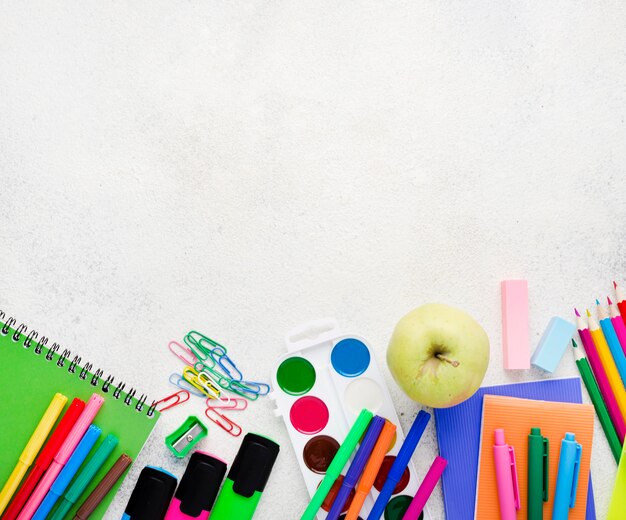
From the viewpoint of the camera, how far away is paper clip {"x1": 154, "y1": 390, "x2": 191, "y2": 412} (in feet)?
3.41

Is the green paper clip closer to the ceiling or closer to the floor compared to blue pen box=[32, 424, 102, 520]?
closer to the ceiling

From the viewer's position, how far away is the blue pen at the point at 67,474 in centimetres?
99

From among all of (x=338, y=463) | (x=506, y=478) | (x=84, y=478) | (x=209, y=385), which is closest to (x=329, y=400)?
(x=338, y=463)

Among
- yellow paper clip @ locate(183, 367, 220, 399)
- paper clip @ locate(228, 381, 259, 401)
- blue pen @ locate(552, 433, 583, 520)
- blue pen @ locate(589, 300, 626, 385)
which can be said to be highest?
blue pen @ locate(589, 300, 626, 385)

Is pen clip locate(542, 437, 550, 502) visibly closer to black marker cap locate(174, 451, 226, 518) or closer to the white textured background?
the white textured background

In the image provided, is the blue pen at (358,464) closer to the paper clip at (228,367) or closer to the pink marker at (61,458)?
the paper clip at (228,367)

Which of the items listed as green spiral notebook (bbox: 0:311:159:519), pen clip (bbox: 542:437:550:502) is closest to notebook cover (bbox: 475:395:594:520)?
pen clip (bbox: 542:437:550:502)

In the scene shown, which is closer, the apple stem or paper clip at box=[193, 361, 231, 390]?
the apple stem

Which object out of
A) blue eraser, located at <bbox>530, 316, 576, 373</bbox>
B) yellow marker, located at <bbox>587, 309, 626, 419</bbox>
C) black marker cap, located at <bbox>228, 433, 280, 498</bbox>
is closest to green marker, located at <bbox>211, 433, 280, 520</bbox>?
black marker cap, located at <bbox>228, 433, 280, 498</bbox>

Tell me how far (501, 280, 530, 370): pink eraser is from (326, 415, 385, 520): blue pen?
24 centimetres

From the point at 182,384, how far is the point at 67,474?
225 millimetres

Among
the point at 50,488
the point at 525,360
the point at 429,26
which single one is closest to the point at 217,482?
the point at 50,488

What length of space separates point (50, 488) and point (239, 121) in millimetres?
677

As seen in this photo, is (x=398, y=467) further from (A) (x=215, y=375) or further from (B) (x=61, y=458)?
(B) (x=61, y=458)
